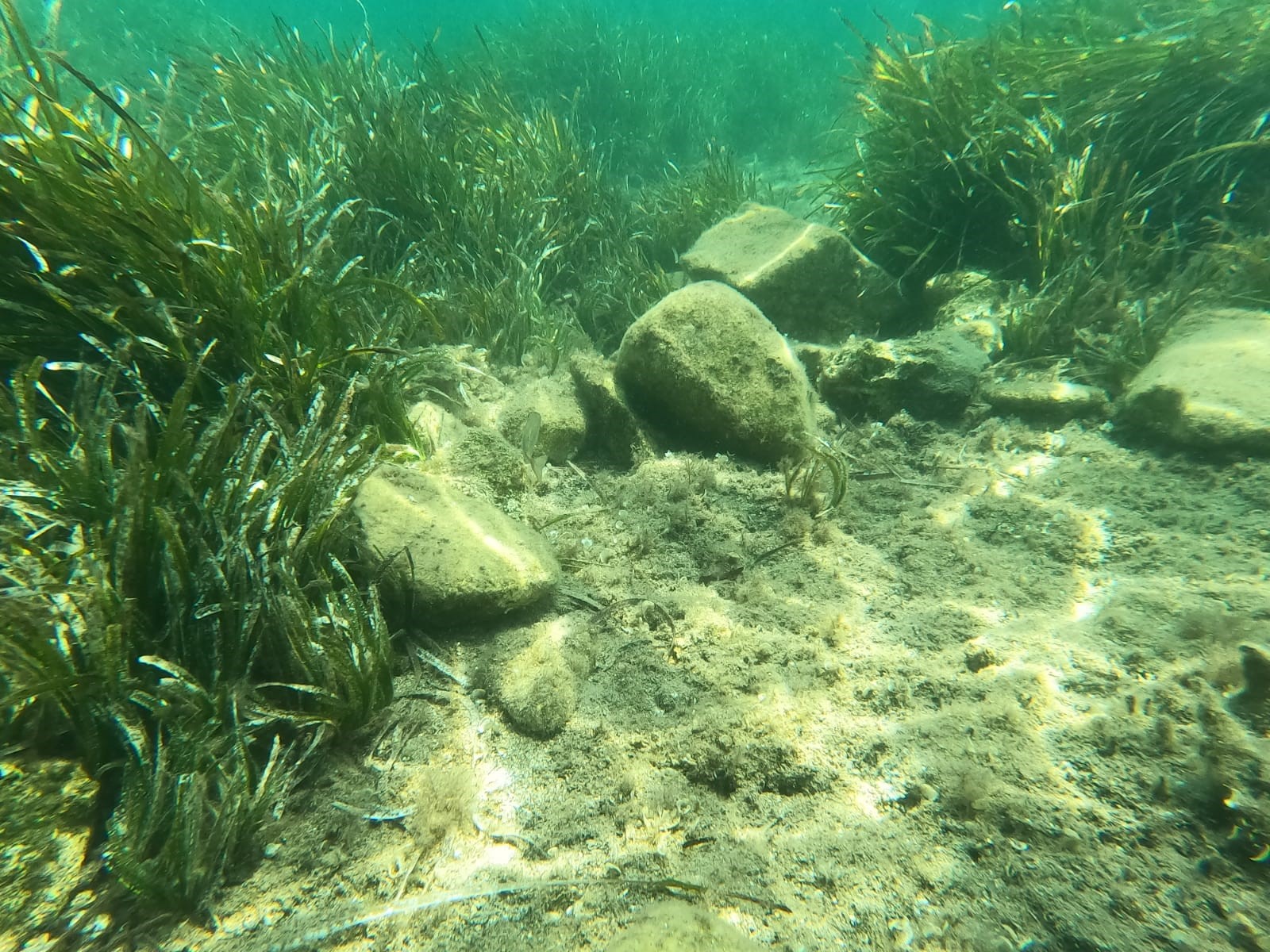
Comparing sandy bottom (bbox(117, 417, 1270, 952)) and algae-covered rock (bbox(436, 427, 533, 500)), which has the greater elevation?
algae-covered rock (bbox(436, 427, 533, 500))

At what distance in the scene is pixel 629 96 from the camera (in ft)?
46.2

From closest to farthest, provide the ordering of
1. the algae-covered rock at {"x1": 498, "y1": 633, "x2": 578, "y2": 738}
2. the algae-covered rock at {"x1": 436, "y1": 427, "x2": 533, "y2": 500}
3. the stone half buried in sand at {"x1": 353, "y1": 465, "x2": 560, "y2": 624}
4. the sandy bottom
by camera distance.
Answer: the sandy bottom, the algae-covered rock at {"x1": 498, "y1": 633, "x2": 578, "y2": 738}, the stone half buried in sand at {"x1": 353, "y1": 465, "x2": 560, "y2": 624}, the algae-covered rock at {"x1": 436, "y1": 427, "x2": 533, "y2": 500}

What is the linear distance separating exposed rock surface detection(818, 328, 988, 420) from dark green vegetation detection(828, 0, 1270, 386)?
2.55 feet

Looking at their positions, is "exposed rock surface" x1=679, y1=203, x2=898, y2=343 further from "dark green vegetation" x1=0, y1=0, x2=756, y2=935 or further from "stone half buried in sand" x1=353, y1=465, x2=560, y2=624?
"stone half buried in sand" x1=353, y1=465, x2=560, y2=624

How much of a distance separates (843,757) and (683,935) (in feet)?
3.08

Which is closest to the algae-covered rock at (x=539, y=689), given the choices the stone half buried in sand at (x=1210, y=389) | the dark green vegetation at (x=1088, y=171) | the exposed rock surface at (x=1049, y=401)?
the exposed rock surface at (x=1049, y=401)

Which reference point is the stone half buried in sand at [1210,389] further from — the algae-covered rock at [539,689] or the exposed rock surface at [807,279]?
the algae-covered rock at [539,689]

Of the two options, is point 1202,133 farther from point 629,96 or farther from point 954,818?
point 629,96

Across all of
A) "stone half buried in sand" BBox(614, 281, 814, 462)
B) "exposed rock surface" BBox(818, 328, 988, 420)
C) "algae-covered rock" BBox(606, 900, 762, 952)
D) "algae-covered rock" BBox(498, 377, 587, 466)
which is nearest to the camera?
"algae-covered rock" BBox(606, 900, 762, 952)

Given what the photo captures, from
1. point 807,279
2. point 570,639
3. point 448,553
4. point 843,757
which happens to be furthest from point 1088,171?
point 448,553

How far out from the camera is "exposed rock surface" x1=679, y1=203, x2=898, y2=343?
18.0ft

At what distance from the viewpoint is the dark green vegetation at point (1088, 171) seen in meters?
4.59

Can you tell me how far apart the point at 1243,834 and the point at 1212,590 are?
126 cm

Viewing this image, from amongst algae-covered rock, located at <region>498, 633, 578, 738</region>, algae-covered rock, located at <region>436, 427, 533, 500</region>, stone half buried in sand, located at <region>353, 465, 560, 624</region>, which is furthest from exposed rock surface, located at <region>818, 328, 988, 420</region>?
algae-covered rock, located at <region>498, 633, 578, 738</region>
